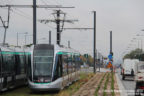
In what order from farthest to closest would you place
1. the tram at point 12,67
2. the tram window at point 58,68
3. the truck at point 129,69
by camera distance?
the truck at point 129,69 < the tram window at point 58,68 < the tram at point 12,67

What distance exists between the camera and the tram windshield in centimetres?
2472

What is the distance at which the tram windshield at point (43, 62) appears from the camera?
2472 centimetres

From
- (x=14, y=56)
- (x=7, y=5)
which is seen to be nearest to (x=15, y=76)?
(x=14, y=56)

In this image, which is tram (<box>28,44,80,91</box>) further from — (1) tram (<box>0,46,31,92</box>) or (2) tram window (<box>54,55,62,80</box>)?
(1) tram (<box>0,46,31,92</box>)

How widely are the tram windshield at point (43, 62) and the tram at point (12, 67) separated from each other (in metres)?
0.60

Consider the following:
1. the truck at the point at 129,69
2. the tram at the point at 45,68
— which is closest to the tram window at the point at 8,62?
the tram at the point at 45,68

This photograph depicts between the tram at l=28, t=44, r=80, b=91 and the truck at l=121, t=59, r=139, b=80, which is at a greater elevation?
the tram at l=28, t=44, r=80, b=91

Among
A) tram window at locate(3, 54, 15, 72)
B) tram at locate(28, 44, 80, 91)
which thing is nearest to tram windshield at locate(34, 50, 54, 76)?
tram at locate(28, 44, 80, 91)

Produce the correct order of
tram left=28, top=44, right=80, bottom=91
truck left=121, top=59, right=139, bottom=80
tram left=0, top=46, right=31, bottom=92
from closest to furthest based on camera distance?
tram left=0, top=46, right=31, bottom=92 → tram left=28, top=44, right=80, bottom=91 → truck left=121, top=59, right=139, bottom=80

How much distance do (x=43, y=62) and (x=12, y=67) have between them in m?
2.73

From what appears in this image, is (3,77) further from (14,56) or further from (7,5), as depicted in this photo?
(7,5)

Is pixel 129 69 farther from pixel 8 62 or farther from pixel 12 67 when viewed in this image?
pixel 8 62

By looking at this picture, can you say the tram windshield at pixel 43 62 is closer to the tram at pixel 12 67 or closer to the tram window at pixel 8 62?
the tram at pixel 12 67

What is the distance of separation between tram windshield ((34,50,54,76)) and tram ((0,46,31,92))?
60 centimetres
